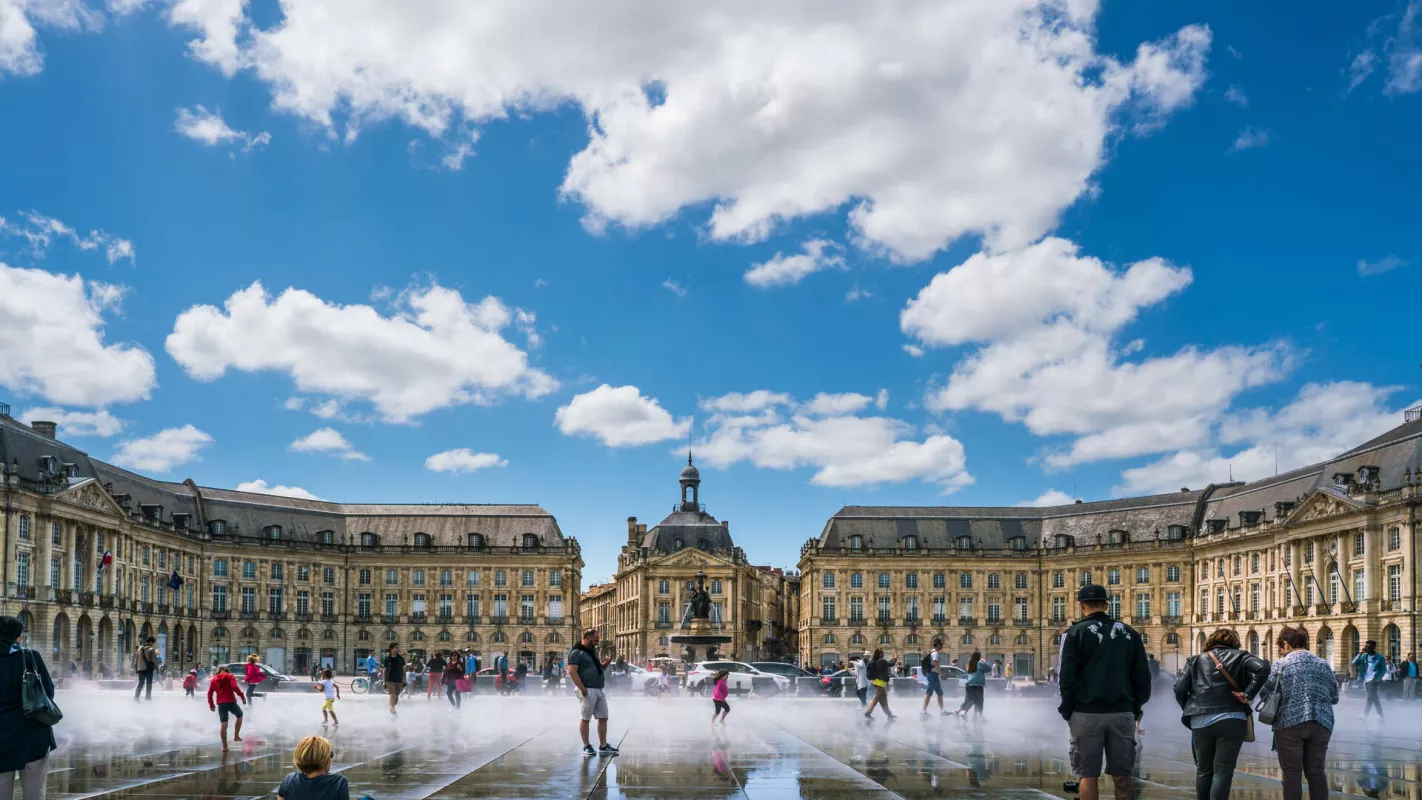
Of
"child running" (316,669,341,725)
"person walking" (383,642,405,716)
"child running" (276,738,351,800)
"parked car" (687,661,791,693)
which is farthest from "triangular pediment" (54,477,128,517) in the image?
"child running" (276,738,351,800)

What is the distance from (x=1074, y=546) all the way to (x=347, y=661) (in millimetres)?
66235

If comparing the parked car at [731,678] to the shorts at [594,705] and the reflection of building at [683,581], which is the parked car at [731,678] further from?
the reflection of building at [683,581]

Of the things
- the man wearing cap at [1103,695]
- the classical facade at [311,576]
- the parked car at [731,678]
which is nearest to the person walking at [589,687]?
the man wearing cap at [1103,695]

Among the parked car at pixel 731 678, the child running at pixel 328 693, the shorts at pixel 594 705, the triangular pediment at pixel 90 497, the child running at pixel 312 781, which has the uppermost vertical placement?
the triangular pediment at pixel 90 497

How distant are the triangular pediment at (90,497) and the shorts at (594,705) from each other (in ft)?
245

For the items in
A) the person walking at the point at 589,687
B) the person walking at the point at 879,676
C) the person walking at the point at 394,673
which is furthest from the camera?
the person walking at the point at 394,673

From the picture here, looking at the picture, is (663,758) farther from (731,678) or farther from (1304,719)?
(731,678)

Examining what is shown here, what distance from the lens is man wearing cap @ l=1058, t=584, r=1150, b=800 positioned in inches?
464

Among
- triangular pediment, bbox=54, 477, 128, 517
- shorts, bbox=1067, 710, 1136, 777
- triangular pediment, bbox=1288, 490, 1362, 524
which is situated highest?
triangular pediment, bbox=54, 477, 128, 517

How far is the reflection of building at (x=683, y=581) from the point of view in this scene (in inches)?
5536

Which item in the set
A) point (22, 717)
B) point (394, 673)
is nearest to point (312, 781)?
point (22, 717)

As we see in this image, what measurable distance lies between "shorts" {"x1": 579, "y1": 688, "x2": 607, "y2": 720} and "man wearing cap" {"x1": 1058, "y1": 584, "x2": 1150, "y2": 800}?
1015cm

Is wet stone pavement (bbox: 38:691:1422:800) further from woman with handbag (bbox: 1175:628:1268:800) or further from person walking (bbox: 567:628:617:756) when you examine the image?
woman with handbag (bbox: 1175:628:1268:800)

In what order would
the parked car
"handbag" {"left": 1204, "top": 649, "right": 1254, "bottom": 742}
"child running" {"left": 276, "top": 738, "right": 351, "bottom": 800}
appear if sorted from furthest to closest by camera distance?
the parked car → "handbag" {"left": 1204, "top": 649, "right": 1254, "bottom": 742} → "child running" {"left": 276, "top": 738, "right": 351, "bottom": 800}
